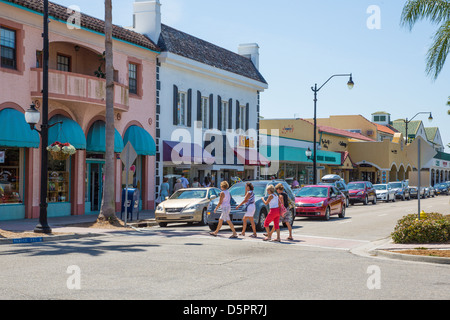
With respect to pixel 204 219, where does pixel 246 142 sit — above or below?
above

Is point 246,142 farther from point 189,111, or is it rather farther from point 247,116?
point 189,111

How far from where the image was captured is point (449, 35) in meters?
17.4

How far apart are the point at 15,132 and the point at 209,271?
13.5m

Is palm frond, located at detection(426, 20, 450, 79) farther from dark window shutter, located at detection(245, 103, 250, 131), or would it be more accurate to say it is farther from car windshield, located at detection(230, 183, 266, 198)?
dark window shutter, located at detection(245, 103, 250, 131)

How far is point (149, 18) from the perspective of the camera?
31.5 m

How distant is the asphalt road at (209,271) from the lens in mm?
8367

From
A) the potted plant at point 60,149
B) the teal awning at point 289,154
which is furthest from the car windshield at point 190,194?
the teal awning at point 289,154

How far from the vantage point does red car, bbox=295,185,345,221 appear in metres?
24.3

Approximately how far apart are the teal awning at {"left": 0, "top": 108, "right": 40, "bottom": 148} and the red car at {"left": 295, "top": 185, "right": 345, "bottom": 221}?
1088cm

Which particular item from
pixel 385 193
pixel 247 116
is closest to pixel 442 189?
pixel 385 193

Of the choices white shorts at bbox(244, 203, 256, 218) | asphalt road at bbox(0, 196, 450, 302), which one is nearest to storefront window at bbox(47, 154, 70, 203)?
asphalt road at bbox(0, 196, 450, 302)

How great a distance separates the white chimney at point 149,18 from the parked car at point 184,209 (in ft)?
39.5
